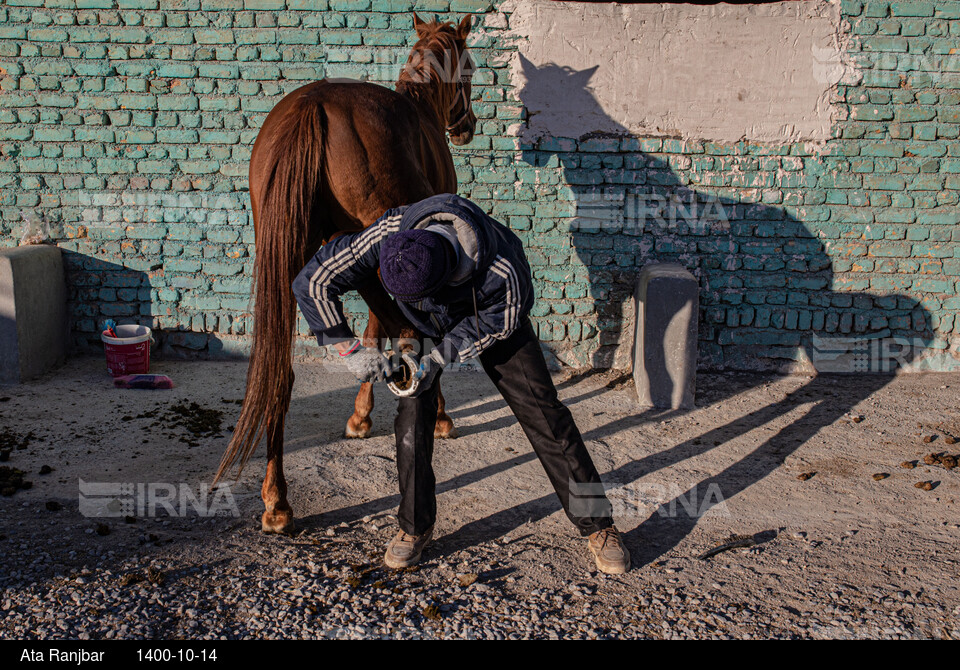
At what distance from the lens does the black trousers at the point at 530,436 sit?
2980mm

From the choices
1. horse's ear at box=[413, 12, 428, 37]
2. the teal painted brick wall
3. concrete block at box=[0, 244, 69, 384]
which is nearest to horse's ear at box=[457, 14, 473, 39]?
horse's ear at box=[413, 12, 428, 37]

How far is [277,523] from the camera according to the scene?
3.23m

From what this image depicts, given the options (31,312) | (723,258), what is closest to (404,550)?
(723,258)

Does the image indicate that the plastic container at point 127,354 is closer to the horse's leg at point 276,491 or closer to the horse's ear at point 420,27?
the horse's leg at point 276,491

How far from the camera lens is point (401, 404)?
3.02 m

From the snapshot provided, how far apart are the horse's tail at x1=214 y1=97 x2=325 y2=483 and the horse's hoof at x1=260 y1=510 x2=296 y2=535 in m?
0.30

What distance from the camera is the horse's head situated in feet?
15.2

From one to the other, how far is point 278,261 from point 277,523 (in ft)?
3.91

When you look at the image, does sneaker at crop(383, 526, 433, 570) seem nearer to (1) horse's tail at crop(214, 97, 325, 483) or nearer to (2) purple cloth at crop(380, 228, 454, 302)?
(1) horse's tail at crop(214, 97, 325, 483)

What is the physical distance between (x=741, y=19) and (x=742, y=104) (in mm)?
619

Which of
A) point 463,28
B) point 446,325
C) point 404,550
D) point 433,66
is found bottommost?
point 404,550

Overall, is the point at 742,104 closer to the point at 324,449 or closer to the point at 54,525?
the point at 324,449
